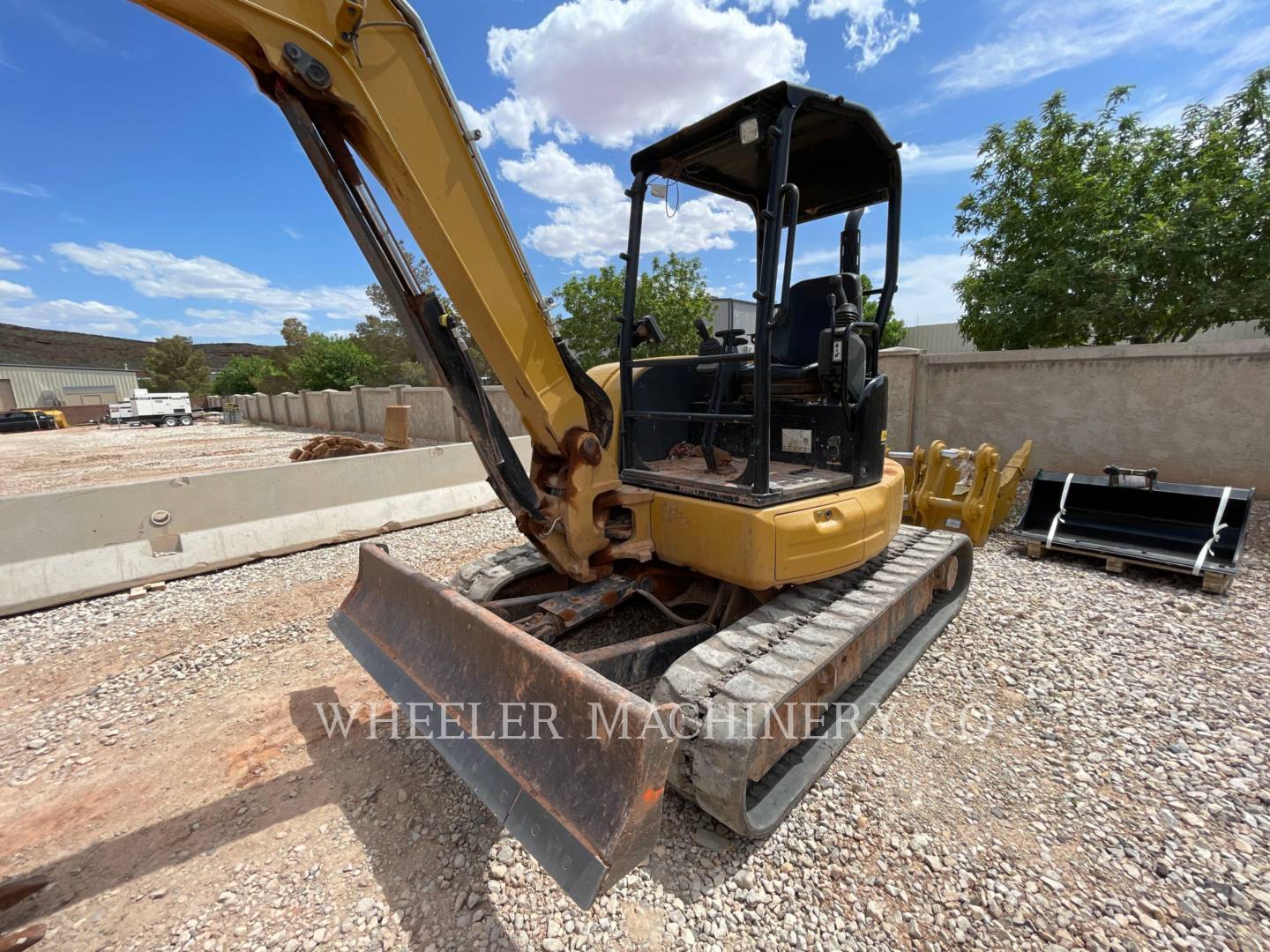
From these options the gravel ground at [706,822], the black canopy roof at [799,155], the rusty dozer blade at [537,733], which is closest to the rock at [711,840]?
the gravel ground at [706,822]

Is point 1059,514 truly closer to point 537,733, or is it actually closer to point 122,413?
point 537,733

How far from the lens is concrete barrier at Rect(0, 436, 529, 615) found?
430 centimetres

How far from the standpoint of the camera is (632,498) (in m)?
2.87

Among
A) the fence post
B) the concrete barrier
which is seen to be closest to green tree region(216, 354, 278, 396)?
the fence post

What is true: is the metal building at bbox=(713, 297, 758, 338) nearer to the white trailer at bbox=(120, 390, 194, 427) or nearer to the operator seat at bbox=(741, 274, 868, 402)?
the operator seat at bbox=(741, 274, 868, 402)

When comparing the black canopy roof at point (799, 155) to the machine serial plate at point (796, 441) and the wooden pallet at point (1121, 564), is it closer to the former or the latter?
the machine serial plate at point (796, 441)

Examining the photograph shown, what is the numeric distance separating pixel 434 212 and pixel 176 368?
2739 inches

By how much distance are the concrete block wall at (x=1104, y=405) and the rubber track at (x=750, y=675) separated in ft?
19.1

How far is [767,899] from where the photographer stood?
75.7 inches

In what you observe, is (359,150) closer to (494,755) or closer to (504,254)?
(504,254)

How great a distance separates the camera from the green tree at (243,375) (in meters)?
46.5

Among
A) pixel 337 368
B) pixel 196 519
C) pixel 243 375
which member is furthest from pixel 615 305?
pixel 243 375

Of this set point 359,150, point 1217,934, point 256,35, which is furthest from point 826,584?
point 256,35

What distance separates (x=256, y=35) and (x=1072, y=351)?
28.1 ft
